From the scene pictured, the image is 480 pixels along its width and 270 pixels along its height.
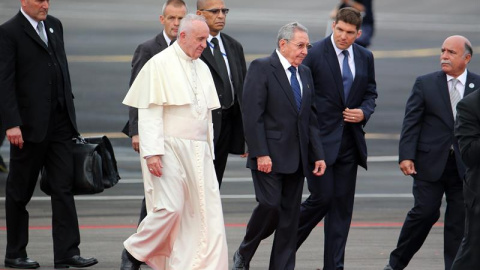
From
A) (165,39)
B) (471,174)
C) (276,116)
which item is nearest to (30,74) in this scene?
(165,39)

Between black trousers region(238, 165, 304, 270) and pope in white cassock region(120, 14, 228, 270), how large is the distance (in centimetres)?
58

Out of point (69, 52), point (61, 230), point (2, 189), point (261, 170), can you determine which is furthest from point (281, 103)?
point (69, 52)

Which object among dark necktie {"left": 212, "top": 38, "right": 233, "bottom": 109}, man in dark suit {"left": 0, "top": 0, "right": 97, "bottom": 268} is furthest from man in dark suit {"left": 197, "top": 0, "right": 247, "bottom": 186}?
man in dark suit {"left": 0, "top": 0, "right": 97, "bottom": 268}

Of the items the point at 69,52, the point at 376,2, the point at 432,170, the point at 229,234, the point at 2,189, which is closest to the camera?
the point at 432,170

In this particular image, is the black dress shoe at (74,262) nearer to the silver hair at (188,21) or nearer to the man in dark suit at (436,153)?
the silver hair at (188,21)

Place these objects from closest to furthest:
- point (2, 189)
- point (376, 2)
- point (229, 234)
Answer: point (229, 234)
point (2, 189)
point (376, 2)

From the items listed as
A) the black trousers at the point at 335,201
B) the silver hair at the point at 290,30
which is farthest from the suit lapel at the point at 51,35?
the black trousers at the point at 335,201

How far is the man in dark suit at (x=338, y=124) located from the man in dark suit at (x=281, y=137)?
383 mm

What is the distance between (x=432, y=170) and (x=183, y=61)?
7.38 feet

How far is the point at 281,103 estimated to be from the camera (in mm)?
9305

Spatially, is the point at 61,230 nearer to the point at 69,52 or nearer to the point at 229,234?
the point at 229,234

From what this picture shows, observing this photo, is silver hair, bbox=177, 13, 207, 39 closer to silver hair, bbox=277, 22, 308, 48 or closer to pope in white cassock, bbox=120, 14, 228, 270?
pope in white cassock, bbox=120, 14, 228, 270

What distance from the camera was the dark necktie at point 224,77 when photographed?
9930 mm

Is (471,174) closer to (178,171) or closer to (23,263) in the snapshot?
(178,171)
